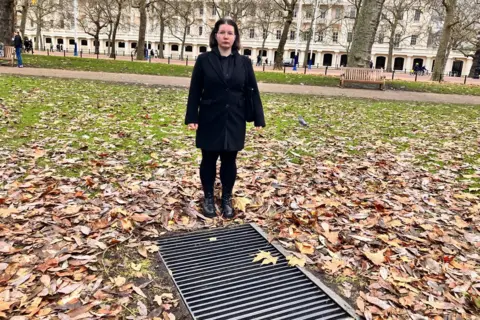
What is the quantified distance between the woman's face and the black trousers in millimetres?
1125

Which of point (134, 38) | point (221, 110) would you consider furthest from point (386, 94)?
point (134, 38)

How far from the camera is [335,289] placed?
312 centimetres

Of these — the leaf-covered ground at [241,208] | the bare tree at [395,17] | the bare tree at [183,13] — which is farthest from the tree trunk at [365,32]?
the bare tree at [395,17]

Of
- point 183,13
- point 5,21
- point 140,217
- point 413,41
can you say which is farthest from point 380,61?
point 140,217

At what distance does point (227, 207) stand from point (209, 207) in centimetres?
21

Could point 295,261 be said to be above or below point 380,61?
below

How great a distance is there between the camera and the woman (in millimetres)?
3807

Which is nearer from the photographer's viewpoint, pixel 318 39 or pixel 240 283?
pixel 240 283

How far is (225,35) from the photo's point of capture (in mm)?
3703

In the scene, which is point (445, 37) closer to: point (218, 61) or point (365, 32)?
point (365, 32)

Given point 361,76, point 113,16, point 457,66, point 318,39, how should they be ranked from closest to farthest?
point 361,76 < point 113,16 < point 457,66 < point 318,39

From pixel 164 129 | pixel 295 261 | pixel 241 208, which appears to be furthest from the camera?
pixel 164 129

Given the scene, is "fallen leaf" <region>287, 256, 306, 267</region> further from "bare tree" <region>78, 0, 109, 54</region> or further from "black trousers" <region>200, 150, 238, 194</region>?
"bare tree" <region>78, 0, 109, 54</region>

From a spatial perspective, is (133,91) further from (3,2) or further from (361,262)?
(3,2)
